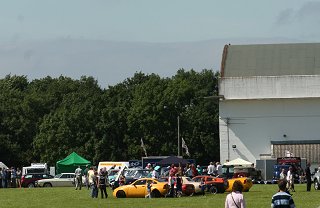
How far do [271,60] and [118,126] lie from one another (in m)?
25.4

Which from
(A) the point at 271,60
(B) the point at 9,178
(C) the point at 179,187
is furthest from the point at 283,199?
(A) the point at 271,60

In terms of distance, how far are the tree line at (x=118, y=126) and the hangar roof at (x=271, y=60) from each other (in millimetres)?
16364

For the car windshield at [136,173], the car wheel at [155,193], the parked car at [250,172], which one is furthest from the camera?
the parked car at [250,172]

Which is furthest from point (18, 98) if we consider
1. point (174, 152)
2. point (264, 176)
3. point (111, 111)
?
point (264, 176)

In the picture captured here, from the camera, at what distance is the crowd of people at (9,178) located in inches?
2717

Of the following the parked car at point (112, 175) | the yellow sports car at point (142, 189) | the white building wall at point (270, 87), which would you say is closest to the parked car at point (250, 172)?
the parked car at point (112, 175)

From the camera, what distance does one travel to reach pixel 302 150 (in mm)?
79312

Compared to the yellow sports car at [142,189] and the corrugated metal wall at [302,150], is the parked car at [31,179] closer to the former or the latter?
the corrugated metal wall at [302,150]

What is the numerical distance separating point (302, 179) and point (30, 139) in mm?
49113

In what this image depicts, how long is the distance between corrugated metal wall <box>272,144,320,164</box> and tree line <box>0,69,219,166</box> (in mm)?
19811

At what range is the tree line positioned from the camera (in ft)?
334

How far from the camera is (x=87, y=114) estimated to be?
10462cm

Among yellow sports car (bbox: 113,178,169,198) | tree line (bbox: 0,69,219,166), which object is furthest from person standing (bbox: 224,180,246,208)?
tree line (bbox: 0,69,219,166)

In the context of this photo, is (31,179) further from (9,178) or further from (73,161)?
(73,161)
